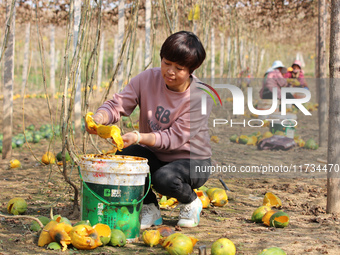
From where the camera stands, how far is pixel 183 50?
1898 mm

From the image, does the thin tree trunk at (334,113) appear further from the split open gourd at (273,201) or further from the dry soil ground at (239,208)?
the split open gourd at (273,201)

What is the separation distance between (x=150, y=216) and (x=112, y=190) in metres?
0.44

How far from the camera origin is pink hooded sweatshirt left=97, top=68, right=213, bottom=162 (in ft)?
6.64

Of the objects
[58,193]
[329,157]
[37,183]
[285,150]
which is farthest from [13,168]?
[285,150]

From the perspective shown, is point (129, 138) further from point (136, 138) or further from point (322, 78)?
point (322, 78)

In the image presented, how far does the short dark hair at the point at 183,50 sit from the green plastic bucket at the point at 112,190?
1.71 feet

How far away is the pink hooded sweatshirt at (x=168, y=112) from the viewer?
6.64ft

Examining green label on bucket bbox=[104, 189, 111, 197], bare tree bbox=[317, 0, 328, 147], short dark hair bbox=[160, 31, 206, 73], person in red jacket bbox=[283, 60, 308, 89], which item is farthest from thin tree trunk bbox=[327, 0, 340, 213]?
person in red jacket bbox=[283, 60, 308, 89]

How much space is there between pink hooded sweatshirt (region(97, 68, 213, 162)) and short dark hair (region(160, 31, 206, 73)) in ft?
0.69

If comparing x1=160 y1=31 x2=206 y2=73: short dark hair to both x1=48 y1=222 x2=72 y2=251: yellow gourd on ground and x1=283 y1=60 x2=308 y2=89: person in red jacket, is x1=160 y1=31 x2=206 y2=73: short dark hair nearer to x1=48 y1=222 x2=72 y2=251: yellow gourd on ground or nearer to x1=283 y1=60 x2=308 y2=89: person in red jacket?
x1=48 y1=222 x2=72 y2=251: yellow gourd on ground

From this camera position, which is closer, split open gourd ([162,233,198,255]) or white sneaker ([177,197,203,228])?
split open gourd ([162,233,198,255])

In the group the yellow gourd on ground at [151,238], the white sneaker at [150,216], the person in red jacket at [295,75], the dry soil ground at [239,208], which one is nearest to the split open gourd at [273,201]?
the dry soil ground at [239,208]

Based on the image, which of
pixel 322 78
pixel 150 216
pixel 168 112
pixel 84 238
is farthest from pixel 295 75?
pixel 84 238

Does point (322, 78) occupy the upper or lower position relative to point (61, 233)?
upper
